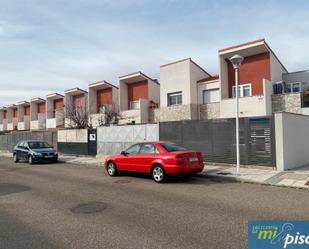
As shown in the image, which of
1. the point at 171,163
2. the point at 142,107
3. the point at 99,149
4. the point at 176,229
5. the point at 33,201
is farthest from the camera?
the point at 142,107

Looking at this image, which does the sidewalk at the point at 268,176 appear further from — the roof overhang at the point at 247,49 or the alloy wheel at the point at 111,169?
the roof overhang at the point at 247,49

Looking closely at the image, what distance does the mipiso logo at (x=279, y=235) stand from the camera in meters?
2.19

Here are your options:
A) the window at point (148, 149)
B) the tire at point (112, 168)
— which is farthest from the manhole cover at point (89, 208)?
the tire at point (112, 168)

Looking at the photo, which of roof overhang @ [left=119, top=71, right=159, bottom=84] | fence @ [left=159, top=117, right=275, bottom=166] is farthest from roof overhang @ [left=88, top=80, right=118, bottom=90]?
fence @ [left=159, top=117, right=275, bottom=166]

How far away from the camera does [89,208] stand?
666cm

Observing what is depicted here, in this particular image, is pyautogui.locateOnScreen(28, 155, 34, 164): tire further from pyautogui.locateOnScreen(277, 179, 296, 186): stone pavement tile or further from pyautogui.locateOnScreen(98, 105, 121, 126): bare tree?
pyautogui.locateOnScreen(277, 179, 296, 186): stone pavement tile

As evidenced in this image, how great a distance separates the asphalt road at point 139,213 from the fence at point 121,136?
7.45 m

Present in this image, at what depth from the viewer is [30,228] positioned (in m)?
5.28

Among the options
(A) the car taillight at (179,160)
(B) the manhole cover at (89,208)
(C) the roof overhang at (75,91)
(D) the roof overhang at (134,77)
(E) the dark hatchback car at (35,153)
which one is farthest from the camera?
(C) the roof overhang at (75,91)

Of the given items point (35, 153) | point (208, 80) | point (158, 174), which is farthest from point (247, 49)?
point (35, 153)

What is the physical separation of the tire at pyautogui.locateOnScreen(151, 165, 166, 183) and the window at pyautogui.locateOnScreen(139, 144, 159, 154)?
0.61m

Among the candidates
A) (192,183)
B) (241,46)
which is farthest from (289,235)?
(241,46)

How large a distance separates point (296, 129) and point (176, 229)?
33.8ft

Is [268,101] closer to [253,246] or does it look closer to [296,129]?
[296,129]
